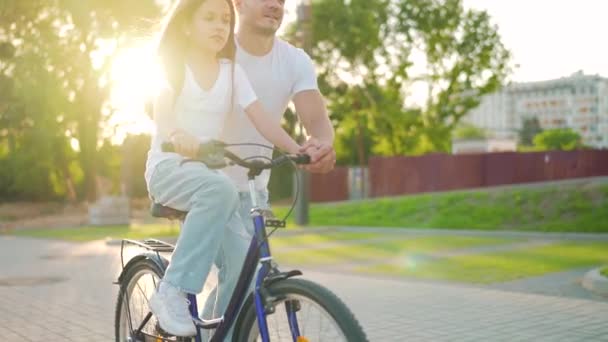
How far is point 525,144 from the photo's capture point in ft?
446

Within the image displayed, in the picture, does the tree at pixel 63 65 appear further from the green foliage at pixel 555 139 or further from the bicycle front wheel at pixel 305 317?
the green foliage at pixel 555 139

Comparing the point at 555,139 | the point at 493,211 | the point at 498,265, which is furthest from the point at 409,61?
the point at 555,139

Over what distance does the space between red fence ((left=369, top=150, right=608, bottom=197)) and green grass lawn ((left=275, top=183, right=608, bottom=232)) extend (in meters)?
10.4

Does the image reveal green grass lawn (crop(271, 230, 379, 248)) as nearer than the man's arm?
No

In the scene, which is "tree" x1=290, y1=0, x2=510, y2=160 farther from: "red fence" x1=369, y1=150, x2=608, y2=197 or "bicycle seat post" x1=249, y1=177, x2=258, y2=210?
"bicycle seat post" x1=249, y1=177, x2=258, y2=210

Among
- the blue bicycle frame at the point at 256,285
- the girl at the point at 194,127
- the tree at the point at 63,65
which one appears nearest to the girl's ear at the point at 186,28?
the girl at the point at 194,127

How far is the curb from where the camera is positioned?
771 centimetres

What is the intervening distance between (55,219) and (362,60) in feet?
65.9

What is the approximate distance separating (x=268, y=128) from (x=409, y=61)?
40.2 metres

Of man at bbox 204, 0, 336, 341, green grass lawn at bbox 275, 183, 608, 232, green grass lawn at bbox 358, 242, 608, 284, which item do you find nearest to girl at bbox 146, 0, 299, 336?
man at bbox 204, 0, 336, 341

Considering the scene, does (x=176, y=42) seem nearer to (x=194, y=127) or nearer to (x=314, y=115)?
(x=194, y=127)

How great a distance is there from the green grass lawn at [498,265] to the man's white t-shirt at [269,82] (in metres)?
5.73

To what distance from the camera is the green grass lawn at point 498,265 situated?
9469mm

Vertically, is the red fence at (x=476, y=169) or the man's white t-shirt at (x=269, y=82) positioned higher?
the man's white t-shirt at (x=269, y=82)
